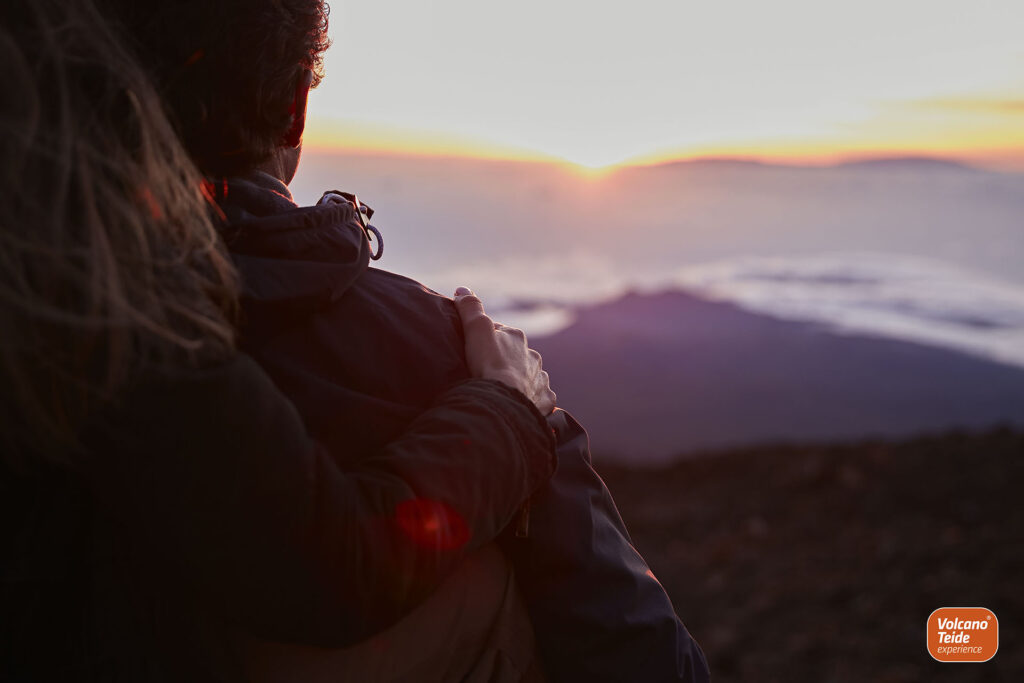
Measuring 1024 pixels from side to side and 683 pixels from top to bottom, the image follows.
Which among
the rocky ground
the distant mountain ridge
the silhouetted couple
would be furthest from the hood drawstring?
the distant mountain ridge

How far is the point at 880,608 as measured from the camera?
623cm

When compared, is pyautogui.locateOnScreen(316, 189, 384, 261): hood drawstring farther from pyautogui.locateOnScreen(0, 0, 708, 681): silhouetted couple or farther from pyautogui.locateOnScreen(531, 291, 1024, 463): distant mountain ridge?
pyautogui.locateOnScreen(531, 291, 1024, 463): distant mountain ridge

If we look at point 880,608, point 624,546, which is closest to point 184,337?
point 624,546

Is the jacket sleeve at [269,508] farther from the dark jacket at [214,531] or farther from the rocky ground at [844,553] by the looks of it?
the rocky ground at [844,553]

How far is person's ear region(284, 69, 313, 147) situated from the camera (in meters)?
1.32

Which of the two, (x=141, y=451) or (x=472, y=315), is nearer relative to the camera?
(x=141, y=451)

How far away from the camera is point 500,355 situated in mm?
1398

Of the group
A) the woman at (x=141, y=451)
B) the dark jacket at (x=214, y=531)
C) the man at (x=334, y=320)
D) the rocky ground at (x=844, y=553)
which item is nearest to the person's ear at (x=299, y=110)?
the man at (x=334, y=320)

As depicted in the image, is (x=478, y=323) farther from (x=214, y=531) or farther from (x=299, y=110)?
(x=214, y=531)

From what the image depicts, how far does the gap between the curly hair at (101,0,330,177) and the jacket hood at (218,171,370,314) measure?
0.24 ft

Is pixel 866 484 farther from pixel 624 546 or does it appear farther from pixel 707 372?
pixel 707 372

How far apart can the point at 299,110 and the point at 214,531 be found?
741mm

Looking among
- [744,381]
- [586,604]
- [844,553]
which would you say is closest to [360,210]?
[586,604]

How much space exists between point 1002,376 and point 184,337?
46588 mm
